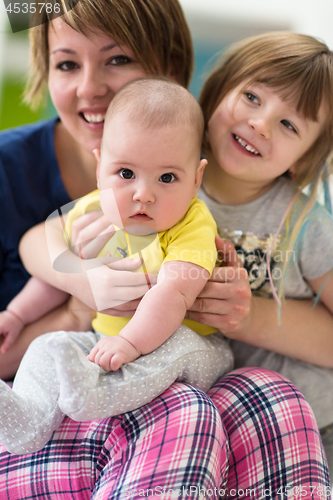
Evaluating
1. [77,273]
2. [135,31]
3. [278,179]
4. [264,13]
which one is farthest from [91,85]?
[264,13]

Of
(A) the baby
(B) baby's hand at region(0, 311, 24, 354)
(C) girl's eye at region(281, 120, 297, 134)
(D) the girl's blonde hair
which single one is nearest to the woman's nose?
(A) the baby

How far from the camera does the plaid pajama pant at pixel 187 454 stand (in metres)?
0.55

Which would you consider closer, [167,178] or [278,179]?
[167,178]

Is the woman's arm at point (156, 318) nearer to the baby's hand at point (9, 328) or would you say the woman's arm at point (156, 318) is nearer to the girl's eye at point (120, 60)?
the baby's hand at point (9, 328)

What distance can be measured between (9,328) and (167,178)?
0.48m

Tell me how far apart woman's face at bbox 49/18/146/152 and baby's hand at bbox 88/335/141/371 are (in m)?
0.46

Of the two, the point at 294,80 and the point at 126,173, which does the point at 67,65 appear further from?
the point at 294,80

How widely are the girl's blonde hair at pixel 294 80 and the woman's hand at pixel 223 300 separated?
16 cm

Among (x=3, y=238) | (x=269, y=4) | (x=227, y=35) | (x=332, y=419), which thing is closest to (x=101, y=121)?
(x=3, y=238)

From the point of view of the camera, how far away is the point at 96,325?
0.79m

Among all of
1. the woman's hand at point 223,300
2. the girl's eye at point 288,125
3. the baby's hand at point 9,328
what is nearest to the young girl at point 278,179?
the girl's eye at point 288,125

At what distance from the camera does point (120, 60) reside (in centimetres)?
83

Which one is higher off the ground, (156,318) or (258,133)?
(258,133)

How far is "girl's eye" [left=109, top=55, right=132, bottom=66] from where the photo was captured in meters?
0.82
